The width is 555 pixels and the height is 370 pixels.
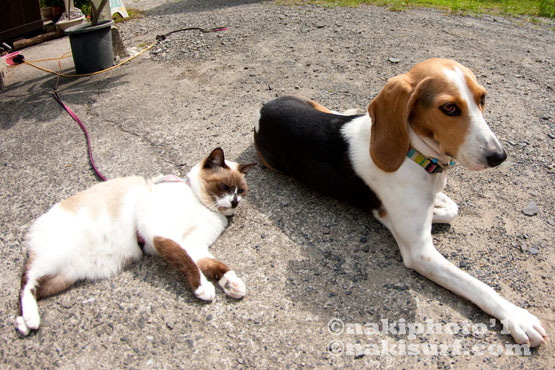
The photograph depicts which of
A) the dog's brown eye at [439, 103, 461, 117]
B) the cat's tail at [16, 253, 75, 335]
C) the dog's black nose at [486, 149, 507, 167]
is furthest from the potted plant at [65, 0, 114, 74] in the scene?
the dog's black nose at [486, 149, 507, 167]

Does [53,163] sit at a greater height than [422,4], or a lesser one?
A: lesser

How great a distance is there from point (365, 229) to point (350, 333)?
2.96 feet

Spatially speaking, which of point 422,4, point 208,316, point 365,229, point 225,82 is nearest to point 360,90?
point 225,82

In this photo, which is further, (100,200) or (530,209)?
(530,209)

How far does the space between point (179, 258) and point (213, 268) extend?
0.23 m

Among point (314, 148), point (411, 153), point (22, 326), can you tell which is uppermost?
point (411, 153)

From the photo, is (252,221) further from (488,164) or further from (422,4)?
(422,4)

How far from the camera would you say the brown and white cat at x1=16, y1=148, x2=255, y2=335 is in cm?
249

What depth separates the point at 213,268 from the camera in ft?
8.58

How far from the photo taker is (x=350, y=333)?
2.32 meters

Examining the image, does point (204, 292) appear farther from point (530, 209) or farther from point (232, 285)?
point (530, 209)

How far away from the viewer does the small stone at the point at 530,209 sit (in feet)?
10.2

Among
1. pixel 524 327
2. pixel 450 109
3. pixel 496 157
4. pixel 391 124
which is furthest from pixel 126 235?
pixel 524 327

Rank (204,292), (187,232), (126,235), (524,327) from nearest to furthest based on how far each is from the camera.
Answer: (524,327)
(204,292)
(126,235)
(187,232)
